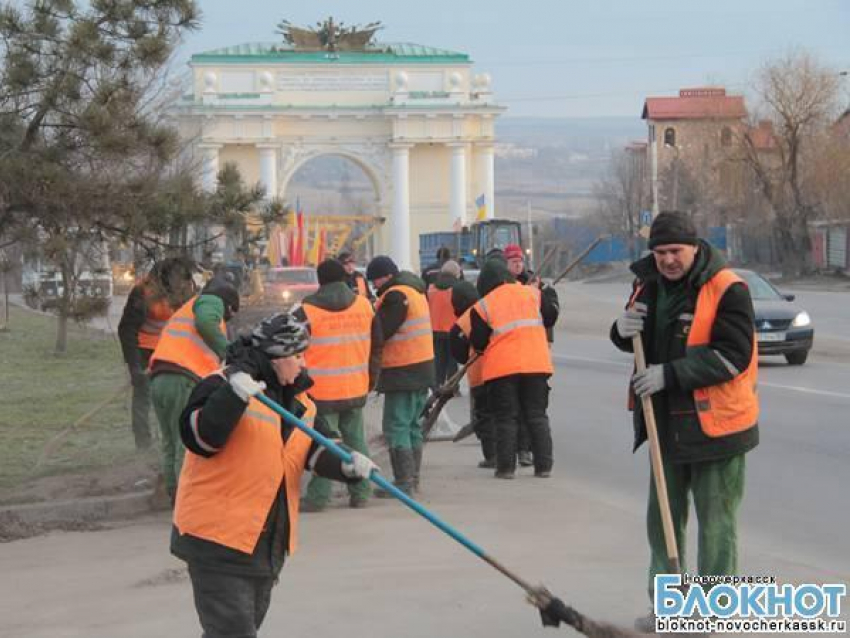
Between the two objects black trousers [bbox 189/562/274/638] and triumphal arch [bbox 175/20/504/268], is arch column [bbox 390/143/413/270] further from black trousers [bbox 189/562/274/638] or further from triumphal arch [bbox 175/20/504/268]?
black trousers [bbox 189/562/274/638]

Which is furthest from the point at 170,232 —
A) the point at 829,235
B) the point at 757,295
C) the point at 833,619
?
the point at 829,235

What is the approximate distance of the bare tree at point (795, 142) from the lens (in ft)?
213

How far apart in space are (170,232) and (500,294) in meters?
2.70

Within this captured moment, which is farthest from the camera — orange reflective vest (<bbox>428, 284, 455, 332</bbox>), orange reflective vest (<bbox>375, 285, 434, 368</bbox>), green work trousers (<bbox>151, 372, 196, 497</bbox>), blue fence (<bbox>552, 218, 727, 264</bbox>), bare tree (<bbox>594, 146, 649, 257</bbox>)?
bare tree (<bbox>594, 146, 649, 257</bbox>)

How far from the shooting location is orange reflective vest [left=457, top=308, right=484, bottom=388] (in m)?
12.3

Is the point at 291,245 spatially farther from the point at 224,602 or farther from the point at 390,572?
the point at 224,602

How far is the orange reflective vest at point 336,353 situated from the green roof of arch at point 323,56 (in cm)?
6926

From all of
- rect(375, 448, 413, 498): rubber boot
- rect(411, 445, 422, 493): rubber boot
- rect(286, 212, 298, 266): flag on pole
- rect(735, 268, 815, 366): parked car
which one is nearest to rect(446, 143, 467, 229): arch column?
rect(286, 212, 298, 266): flag on pole

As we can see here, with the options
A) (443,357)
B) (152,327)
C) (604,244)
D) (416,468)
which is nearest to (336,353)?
(416,468)

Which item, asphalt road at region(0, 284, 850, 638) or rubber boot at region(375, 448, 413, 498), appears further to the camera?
rubber boot at region(375, 448, 413, 498)

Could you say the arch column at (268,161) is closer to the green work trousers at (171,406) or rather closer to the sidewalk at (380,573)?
the green work trousers at (171,406)

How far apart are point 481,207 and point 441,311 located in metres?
51.1

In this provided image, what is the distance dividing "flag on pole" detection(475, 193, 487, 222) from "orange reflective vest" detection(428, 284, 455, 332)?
45008 mm

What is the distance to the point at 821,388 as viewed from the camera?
19297 millimetres
